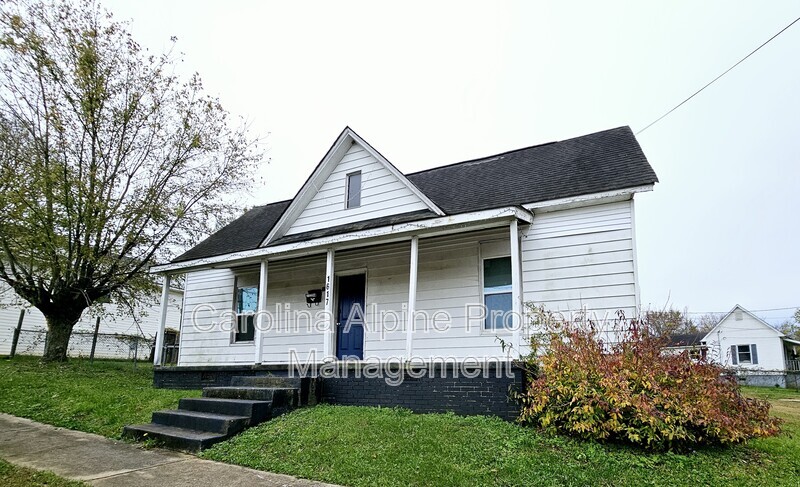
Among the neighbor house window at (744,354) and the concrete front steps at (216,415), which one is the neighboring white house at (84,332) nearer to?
the concrete front steps at (216,415)

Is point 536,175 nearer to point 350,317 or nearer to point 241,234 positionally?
point 350,317

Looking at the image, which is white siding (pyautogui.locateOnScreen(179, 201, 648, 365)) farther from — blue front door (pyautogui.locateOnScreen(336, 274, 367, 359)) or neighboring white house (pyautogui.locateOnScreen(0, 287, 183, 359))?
neighboring white house (pyautogui.locateOnScreen(0, 287, 183, 359))

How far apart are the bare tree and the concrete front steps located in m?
7.54

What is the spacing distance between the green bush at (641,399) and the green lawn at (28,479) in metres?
5.15

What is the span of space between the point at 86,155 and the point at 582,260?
42.0 feet

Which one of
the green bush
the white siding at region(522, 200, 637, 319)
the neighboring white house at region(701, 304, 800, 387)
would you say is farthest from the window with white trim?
the neighboring white house at region(701, 304, 800, 387)

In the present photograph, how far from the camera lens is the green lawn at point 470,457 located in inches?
183

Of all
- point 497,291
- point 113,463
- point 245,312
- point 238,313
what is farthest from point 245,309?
point 113,463

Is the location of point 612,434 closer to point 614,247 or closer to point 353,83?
point 614,247

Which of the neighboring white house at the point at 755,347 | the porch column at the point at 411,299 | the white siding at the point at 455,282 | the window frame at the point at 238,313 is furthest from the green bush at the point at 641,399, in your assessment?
the neighboring white house at the point at 755,347

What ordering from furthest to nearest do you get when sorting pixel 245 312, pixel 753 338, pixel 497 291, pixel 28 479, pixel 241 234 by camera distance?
pixel 753 338
pixel 241 234
pixel 245 312
pixel 497 291
pixel 28 479

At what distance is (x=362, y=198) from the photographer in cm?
1070

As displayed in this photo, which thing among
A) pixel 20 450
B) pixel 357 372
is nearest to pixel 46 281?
pixel 20 450

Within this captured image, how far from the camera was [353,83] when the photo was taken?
16078mm
